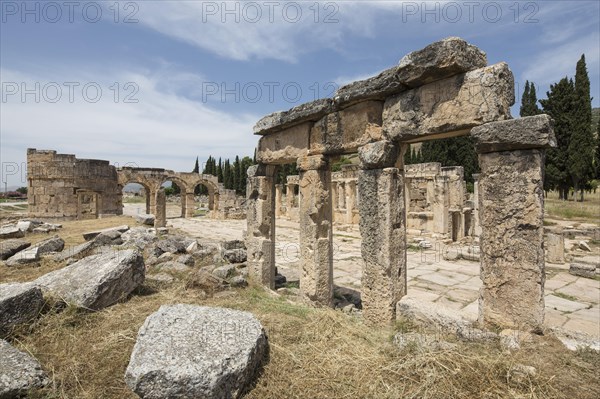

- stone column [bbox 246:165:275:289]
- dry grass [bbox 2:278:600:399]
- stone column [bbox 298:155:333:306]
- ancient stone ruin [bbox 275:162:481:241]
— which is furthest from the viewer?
ancient stone ruin [bbox 275:162:481:241]

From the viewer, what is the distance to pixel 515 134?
3.29 m

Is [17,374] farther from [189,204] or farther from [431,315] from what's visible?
[189,204]

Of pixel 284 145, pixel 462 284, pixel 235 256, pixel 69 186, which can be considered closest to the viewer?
pixel 284 145

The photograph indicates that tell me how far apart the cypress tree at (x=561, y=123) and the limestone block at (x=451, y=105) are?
30326 mm

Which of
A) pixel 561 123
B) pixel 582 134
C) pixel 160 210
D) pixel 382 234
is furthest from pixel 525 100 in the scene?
pixel 382 234

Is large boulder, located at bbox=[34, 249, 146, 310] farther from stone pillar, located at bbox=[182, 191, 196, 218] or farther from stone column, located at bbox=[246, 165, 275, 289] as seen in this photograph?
stone pillar, located at bbox=[182, 191, 196, 218]

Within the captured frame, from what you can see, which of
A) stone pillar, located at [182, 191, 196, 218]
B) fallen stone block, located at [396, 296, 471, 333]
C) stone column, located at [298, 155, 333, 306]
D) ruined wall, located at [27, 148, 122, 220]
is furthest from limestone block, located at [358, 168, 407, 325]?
stone pillar, located at [182, 191, 196, 218]

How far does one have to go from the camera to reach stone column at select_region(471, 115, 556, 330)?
326 centimetres

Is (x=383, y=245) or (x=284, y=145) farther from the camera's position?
(x=284, y=145)

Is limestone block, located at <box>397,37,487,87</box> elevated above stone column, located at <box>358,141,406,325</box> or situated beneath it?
elevated above

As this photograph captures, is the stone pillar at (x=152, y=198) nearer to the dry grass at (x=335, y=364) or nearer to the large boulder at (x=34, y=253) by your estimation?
the large boulder at (x=34, y=253)

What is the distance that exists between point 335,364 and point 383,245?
6.19 feet

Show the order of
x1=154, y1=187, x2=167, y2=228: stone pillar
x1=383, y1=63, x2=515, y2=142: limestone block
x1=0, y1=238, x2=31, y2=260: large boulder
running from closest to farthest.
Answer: x1=383, y1=63, x2=515, y2=142: limestone block < x1=0, y1=238, x2=31, y2=260: large boulder < x1=154, y1=187, x2=167, y2=228: stone pillar

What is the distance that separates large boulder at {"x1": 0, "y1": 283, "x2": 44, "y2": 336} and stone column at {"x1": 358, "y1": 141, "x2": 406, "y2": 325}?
3978 mm
